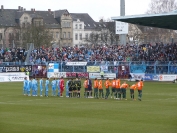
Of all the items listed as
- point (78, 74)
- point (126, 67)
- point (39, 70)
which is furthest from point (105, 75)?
point (39, 70)

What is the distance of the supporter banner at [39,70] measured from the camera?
7150 centimetres

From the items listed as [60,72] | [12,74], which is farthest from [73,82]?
[60,72]

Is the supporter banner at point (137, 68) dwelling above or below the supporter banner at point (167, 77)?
above

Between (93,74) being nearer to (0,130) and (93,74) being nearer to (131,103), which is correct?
(131,103)

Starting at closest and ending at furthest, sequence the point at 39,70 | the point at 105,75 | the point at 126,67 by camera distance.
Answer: the point at 126,67, the point at 105,75, the point at 39,70

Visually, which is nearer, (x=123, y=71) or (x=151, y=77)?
(x=151, y=77)

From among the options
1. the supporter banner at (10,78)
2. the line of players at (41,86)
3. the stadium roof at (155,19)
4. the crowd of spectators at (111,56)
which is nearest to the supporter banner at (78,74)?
the crowd of spectators at (111,56)

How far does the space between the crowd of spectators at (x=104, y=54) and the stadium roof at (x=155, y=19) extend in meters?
3.93

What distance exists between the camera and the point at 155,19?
56188 millimetres

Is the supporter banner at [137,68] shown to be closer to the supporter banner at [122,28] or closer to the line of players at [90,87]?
the supporter banner at [122,28]

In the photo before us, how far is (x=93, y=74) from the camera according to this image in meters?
66.8

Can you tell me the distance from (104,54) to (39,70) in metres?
9.32

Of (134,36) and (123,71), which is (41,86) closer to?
(123,71)

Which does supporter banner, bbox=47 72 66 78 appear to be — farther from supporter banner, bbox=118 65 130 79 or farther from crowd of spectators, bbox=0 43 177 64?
supporter banner, bbox=118 65 130 79
